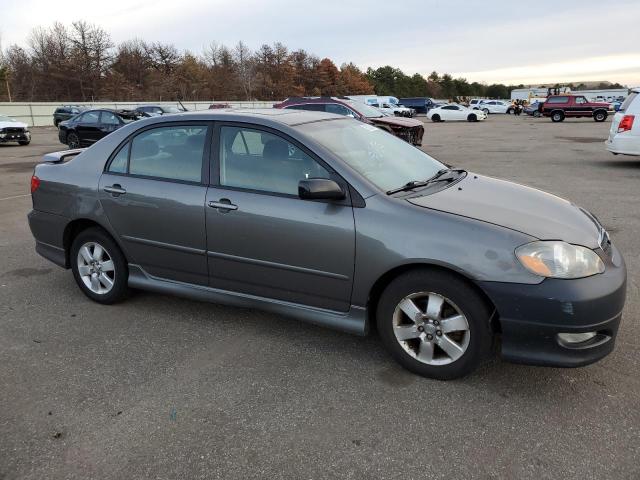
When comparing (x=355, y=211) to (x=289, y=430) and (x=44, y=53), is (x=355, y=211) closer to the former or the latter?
(x=289, y=430)

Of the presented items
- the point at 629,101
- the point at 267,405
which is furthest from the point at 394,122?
the point at 267,405

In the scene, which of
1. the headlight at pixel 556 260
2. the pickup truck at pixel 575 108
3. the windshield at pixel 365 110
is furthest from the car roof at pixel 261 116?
the pickup truck at pixel 575 108

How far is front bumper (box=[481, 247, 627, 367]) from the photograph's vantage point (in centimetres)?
276

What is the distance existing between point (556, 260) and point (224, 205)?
83.4 inches

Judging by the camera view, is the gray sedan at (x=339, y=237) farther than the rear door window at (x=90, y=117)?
No

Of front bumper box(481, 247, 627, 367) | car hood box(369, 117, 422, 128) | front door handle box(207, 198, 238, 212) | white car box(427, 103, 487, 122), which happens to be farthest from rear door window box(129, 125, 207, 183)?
white car box(427, 103, 487, 122)

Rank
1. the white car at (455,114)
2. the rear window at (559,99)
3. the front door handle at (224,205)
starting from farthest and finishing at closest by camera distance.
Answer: the white car at (455,114)
the rear window at (559,99)
the front door handle at (224,205)

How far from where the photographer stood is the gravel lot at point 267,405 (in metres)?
2.47

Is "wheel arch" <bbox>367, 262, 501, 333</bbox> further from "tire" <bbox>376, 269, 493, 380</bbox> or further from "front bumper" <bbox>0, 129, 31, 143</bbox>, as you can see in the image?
"front bumper" <bbox>0, 129, 31, 143</bbox>

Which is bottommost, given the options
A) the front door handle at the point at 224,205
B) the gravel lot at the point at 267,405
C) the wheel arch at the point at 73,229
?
the gravel lot at the point at 267,405

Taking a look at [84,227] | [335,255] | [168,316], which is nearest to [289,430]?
[335,255]

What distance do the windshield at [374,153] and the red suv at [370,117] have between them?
32.9 feet

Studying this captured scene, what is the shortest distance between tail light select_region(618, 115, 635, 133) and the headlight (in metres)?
10.00

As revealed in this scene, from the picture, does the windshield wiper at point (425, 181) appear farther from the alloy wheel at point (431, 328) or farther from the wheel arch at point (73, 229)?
the wheel arch at point (73, 229)
